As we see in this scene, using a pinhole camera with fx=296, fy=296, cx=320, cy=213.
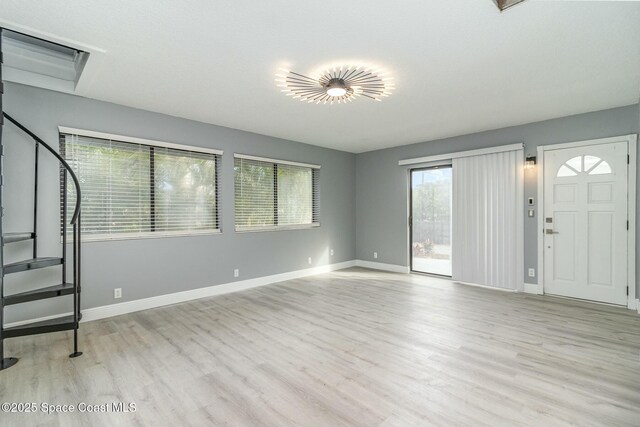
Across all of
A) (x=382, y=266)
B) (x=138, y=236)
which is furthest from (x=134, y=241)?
(x=382, y=266)

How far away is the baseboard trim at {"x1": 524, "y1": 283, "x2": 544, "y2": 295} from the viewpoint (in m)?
4.58

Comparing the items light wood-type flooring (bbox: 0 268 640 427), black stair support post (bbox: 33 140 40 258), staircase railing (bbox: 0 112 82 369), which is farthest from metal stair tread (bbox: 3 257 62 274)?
light wood-type flooring (bbox: 0 268 640 427)

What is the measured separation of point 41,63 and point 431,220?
20.1 ft

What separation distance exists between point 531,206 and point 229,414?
5.01 m

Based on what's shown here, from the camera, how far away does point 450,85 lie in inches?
127

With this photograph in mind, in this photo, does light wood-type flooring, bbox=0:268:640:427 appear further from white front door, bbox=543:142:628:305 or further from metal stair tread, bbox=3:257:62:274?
metal stair tread, bbox=3:257:62:274

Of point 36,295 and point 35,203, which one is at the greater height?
point 35,203

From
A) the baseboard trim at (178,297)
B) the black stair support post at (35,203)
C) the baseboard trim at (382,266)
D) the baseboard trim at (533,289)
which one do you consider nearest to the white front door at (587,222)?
the baseboard trim at (533,289)

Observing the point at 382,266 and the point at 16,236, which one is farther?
the point at 382,266

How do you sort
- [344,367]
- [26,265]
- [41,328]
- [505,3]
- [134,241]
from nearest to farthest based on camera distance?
[505,3], [344,367], [41,328], [26,265], [134,241]

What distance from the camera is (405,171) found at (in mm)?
6184

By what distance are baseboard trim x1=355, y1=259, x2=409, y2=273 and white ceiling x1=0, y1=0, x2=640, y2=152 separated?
335cm

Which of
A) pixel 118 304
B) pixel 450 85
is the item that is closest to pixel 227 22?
pixel 450 85

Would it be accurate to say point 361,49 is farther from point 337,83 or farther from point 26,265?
point 26,265
